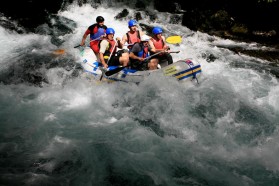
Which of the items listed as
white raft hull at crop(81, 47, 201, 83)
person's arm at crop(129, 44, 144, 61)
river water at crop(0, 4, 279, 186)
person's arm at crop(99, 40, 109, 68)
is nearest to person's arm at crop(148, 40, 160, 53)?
person's arm at crop(129, 44, 144, 61)

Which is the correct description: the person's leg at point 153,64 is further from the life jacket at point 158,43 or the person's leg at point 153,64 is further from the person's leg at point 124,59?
the person's leg at point 124,59

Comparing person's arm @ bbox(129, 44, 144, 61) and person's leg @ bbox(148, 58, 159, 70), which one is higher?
person's arm @ bbox(129, 44, 144, 61)

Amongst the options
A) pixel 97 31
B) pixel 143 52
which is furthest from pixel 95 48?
pixel 143 52

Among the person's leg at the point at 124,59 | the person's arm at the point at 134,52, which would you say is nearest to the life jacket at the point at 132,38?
the person's leg at the point at 124,59

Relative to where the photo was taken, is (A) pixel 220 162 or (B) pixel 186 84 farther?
(B) pixel 186 84

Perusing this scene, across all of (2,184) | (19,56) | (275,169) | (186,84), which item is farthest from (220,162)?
(19,56)

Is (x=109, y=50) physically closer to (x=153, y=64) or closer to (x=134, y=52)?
(x=134, y=52)

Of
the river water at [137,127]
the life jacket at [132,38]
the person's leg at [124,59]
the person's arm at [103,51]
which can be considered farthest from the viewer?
the life jacket at [132,38]

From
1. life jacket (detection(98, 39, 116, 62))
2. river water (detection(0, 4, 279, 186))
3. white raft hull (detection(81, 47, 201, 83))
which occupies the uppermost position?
life jacket (detection(98, 39, 116, 62))

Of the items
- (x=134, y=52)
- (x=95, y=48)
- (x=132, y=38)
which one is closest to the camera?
(x=134, y=52)

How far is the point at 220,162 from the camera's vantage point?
17.6 feet

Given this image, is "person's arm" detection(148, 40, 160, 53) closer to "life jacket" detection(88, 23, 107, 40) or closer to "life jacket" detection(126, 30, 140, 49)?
"life jacket" detection(126, 30, 140, 49)

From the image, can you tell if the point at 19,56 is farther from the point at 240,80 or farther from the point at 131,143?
the point at 240,80

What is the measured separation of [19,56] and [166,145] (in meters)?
6.19
